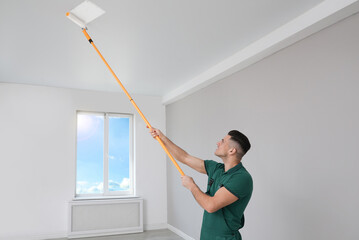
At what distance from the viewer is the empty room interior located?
246 cm

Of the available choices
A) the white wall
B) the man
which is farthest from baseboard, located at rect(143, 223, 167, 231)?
the man

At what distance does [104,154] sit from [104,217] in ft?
3.48

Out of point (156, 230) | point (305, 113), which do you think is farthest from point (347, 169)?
point (156, 230)

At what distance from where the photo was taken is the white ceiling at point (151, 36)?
8.68ft

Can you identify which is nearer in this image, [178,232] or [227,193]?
[227,193]

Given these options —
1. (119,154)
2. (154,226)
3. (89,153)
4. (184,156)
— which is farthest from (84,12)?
(154,226)

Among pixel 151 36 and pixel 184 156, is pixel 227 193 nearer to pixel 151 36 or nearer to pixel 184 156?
pixel 184 156

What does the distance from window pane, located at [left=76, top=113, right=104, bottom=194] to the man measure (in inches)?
144

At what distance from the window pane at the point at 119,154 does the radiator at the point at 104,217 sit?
1.37 ft

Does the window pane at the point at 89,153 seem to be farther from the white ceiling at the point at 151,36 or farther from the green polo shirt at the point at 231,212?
the green polo shirt at the point at 231,212

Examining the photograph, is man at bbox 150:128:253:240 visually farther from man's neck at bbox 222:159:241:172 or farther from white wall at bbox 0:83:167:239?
white wall at bbox 0:83:167:239

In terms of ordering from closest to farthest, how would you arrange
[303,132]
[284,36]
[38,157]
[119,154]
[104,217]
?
[303,132] → [284,36] → [38,157] → [104,217] → [119,154]

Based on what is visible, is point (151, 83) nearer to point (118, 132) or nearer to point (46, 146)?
point (118, 132)

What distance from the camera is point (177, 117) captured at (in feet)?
17.7
